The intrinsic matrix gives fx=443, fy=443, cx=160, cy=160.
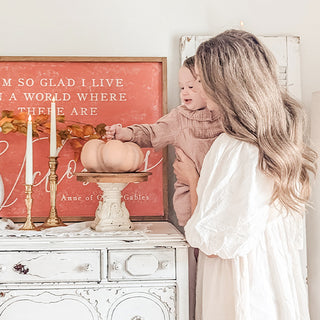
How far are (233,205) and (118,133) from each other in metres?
0.52

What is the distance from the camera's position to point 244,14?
6.01ft

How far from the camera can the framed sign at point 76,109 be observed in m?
1.73

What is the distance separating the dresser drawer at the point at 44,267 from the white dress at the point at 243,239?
36 cm

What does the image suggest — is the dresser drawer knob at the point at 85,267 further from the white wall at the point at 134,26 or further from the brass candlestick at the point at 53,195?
the white wall at the point at 134,26

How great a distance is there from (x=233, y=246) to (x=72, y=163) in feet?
2.67

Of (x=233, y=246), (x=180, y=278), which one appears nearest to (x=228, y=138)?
(x=233, y=246)

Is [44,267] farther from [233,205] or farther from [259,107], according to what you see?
[259,107]

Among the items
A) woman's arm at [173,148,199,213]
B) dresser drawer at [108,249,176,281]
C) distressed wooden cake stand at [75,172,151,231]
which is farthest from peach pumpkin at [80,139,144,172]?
dresser drawer at [108,249,176,281]

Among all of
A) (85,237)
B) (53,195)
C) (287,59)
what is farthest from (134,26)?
(85,237)

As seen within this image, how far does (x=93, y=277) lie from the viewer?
1.34 metres

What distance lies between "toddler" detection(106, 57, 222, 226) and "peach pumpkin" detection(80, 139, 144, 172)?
0.08 m

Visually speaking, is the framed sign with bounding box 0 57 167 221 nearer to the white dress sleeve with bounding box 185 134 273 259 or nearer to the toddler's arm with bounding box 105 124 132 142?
the toddler's arm with bounding box 105 124 132 142

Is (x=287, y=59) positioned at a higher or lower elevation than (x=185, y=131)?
higher

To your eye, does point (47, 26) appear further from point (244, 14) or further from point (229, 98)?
point (229, 98)
